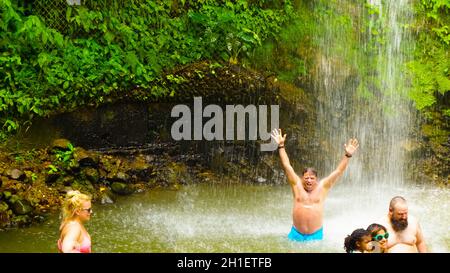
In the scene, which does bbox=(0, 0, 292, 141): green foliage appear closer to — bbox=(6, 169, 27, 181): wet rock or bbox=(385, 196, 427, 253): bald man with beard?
bbox=(6, 169, 27, 181): wet rock

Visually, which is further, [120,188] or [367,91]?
[367,91]

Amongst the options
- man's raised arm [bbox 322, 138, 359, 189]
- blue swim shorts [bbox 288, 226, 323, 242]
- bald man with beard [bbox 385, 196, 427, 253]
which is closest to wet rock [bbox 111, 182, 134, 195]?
blue swim shorts [bbox 288, 226, 323, 242]

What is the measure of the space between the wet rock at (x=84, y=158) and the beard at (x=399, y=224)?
5.68m

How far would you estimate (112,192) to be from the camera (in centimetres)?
950

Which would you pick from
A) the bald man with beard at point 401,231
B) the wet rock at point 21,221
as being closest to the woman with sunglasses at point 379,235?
the bald man with beard at point 401,231

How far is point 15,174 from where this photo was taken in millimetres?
8656

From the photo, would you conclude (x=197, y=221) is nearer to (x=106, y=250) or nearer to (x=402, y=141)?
(x=106, y=250)

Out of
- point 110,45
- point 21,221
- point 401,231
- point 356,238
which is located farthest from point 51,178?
point 356,238

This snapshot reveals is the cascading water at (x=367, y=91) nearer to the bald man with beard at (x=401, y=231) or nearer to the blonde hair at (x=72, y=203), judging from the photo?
the bald man with beard at (x=401, y=231)

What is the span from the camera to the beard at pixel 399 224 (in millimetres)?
5224

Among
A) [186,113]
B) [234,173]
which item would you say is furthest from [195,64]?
[234,173]

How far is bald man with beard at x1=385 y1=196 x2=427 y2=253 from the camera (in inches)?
203

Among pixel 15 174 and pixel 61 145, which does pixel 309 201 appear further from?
pixel 61 145

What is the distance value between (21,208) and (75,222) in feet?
12.4
